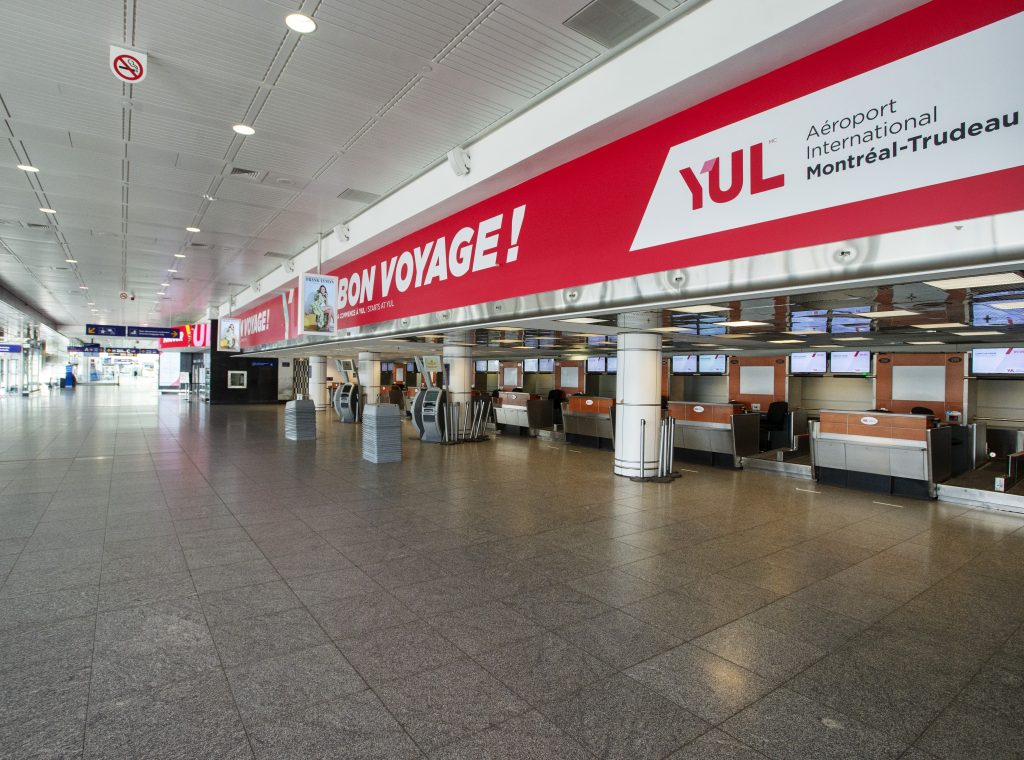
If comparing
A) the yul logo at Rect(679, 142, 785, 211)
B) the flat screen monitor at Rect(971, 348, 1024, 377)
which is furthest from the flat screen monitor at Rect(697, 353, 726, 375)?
the yul logo at Rect(679, 142, 785, 211)

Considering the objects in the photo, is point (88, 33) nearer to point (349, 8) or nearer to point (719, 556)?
point (349, 8)

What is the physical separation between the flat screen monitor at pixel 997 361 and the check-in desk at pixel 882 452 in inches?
120

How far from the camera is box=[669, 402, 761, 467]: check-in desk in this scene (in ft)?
37.2

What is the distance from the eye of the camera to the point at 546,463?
1113cm

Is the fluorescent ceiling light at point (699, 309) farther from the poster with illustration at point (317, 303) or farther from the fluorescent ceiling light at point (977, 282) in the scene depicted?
the poster with illustration at point (317, 303)

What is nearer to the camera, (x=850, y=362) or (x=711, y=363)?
(x=850, y=362)

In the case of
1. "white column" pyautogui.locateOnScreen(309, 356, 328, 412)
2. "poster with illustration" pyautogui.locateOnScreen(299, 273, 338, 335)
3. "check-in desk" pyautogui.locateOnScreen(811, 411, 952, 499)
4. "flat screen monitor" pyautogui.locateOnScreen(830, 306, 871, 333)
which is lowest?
"check-in desk" pyautogui.locateOnScreen(811, 411, 952, 499)

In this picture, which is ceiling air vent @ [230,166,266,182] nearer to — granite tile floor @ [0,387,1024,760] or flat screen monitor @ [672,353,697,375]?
granite tile floor @ [0,387,1024,760]

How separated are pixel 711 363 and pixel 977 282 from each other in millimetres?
11918

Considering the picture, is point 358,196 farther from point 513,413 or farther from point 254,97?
point 513,413

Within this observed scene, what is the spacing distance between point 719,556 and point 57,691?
5.03 metres

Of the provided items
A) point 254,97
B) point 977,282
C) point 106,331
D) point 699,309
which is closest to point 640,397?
point 699,309

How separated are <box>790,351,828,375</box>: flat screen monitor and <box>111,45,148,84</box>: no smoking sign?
14385 mm

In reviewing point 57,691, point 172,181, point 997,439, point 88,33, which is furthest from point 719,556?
point 997,439
